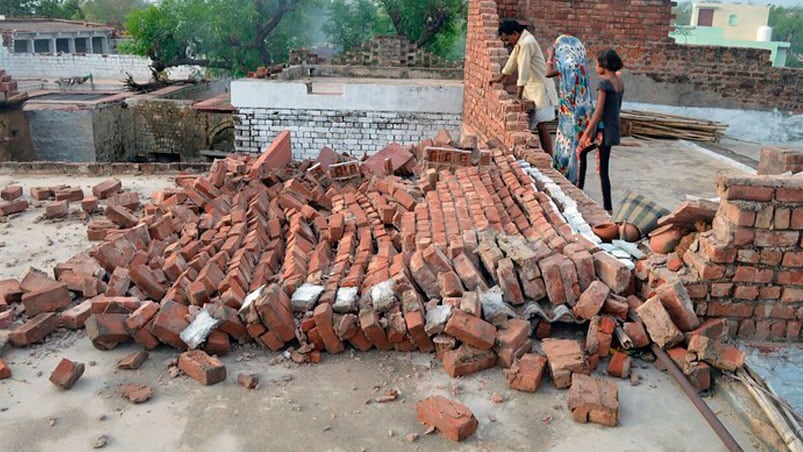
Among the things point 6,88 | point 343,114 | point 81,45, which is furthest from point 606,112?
point 81,45

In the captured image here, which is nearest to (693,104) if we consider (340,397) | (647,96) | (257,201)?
(647,96)

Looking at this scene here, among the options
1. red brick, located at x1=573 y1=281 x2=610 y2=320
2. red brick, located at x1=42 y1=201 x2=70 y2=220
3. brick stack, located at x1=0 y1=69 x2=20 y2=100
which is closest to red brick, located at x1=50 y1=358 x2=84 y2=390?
red brick, located at x1=573 y1=281 x2=610 y2=320

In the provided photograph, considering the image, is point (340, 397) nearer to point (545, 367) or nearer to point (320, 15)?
point (545, 367)

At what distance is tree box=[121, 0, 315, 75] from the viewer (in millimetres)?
22969

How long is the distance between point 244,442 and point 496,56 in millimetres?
5734

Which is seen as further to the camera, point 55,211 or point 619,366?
point 55,211

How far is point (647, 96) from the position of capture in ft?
33.8

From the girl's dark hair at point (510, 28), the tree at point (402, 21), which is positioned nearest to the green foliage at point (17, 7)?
the tree at point (402, 21)

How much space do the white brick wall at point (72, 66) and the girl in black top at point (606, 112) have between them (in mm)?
28641

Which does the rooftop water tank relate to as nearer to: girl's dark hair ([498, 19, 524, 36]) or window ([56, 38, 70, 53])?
window ([56, 38, 70, 53])

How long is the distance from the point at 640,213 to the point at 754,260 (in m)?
0.89

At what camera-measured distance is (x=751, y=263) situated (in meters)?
3.40

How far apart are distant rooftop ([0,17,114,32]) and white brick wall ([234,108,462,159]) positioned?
88.0ft

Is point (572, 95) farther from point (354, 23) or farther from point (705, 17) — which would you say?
point (705, 17)
